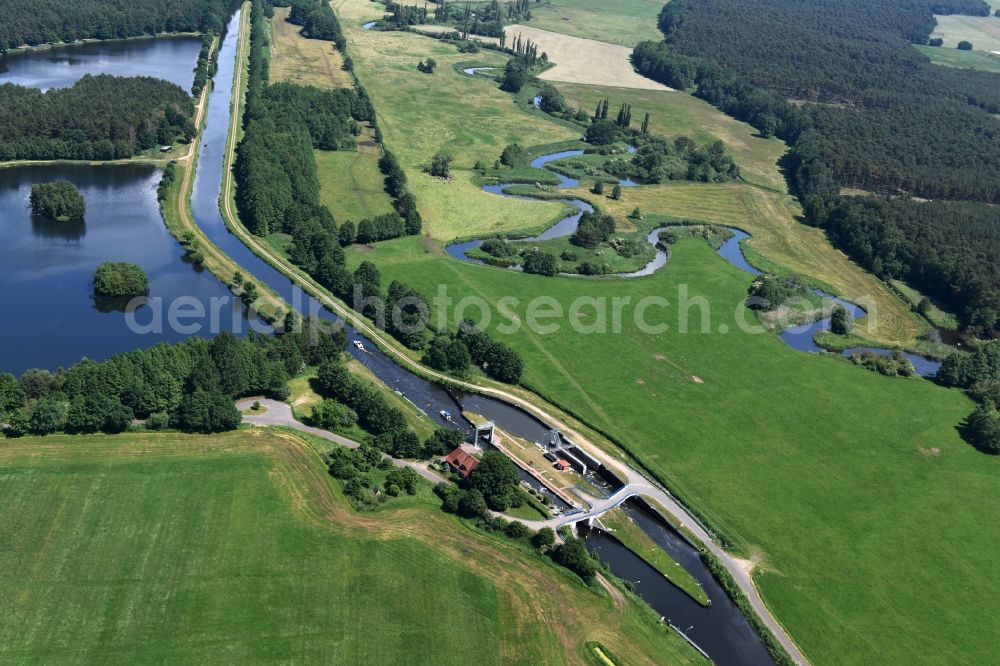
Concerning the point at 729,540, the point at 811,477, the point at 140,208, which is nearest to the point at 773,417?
the point at 811,477

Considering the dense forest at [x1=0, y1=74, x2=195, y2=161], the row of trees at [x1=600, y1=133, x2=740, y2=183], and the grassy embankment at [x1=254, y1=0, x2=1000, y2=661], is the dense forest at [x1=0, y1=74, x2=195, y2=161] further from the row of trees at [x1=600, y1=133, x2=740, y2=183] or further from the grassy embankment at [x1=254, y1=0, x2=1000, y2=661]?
the row of trees at [x1=600, y1=133, x2=740, y2=183]

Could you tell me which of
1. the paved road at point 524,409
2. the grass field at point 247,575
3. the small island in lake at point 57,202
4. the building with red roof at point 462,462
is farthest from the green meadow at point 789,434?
the small island in lake at point 57,202

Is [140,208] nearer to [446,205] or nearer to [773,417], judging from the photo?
[446,205]

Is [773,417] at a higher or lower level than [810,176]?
lower

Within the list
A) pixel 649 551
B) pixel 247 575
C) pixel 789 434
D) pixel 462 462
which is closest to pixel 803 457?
pixel 789 434

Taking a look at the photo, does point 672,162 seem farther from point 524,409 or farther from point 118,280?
point 118,280

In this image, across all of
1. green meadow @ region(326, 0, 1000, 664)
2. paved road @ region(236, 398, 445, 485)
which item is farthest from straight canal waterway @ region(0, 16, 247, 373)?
green meadow @ region(326, 0, 1000, 664)
